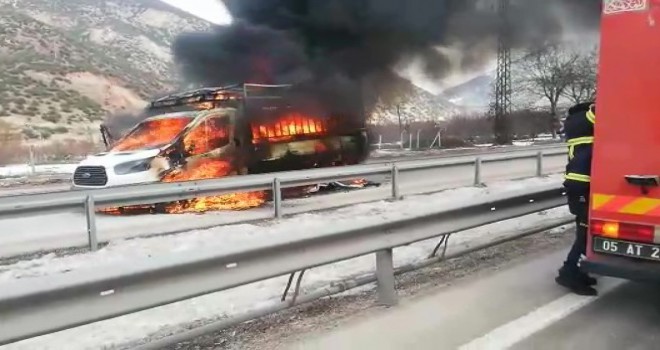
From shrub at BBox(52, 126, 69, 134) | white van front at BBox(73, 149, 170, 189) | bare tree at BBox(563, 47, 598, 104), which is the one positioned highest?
bare tree at BBox(563, 47, 598, 104)

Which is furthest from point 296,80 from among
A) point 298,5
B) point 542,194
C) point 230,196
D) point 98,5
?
point 98,5

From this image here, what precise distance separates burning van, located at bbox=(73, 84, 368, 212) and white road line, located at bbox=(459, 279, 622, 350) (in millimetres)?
6708

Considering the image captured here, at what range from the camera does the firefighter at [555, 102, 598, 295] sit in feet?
15.0

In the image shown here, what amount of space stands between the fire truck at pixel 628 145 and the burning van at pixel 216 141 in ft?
23.1

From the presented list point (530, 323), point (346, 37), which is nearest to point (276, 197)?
point (530, 323)

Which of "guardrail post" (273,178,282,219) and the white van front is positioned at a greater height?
the white van front

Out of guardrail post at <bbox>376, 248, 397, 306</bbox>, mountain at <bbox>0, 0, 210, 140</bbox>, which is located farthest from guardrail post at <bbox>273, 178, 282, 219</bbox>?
mountain at <bbox>0, 0, 210, 140</bbox>

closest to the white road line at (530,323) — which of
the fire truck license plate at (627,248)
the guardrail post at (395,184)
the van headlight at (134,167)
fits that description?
the fire truck license plate at (627,248)

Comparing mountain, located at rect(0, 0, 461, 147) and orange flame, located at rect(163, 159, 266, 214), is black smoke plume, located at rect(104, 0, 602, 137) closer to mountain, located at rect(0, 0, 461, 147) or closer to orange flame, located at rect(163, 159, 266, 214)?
mountain, located at rect(0, 0, 461, 147)

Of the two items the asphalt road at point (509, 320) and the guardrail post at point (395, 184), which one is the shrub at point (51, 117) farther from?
the asphalt road at point (509, 320)

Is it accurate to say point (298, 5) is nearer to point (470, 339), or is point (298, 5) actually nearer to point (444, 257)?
point (444, 257)

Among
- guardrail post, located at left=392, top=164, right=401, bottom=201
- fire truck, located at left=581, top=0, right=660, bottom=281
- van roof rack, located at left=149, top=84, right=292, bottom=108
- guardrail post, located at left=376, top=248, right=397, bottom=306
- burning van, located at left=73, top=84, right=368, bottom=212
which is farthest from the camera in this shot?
van roof rack, located at left=149, top=84, right=292, bottom=108

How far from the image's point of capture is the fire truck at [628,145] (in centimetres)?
373

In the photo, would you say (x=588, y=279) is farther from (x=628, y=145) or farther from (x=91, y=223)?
(x=91, y=223)
